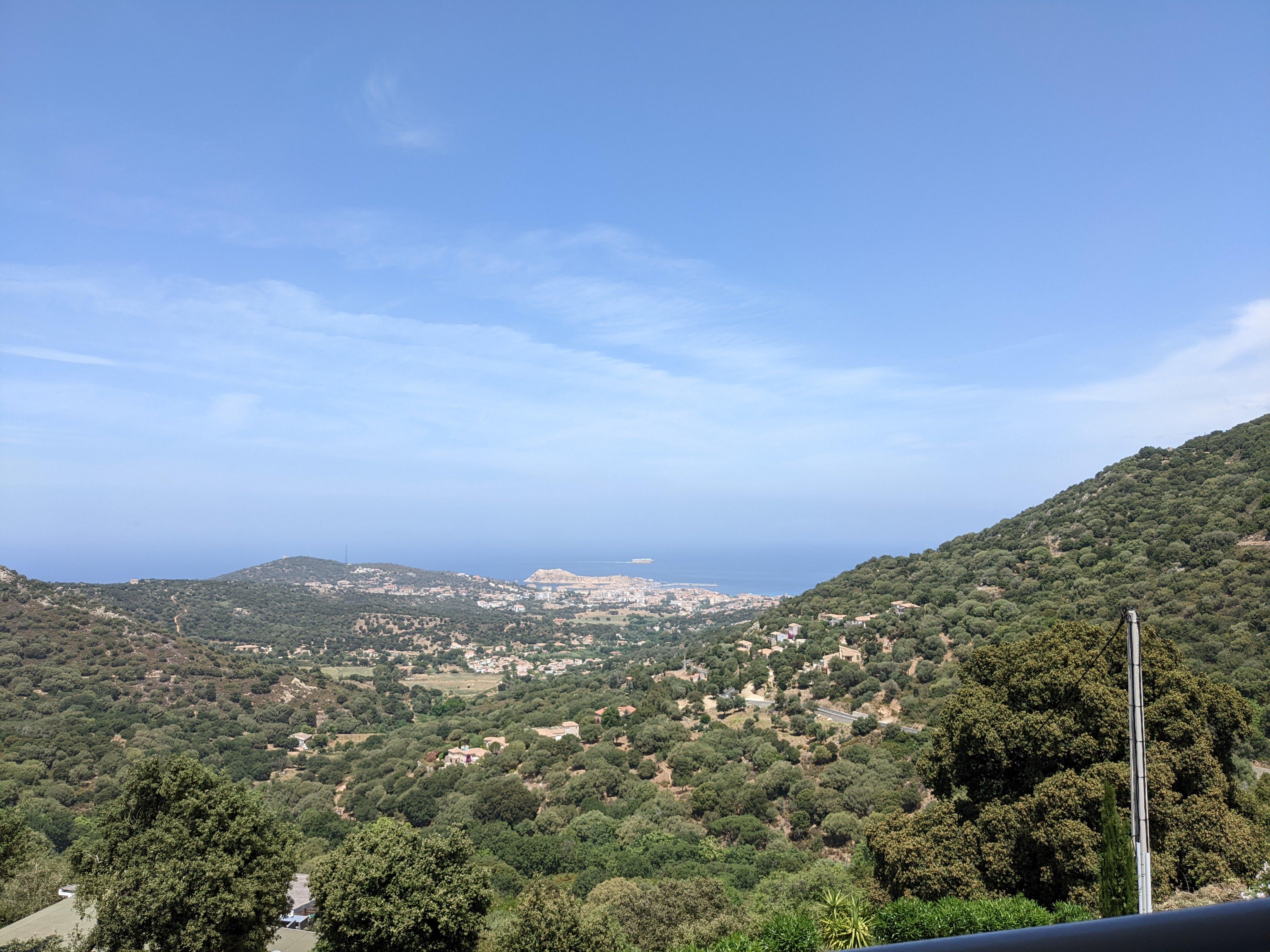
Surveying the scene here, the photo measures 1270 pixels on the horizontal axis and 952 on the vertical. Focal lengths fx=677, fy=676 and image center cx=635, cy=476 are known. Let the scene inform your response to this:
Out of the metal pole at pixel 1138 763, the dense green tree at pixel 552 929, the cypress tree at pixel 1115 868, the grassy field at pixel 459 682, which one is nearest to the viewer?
the metal pole at pixel 1138 763

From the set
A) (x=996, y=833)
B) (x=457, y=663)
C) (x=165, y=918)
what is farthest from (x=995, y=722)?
(x=457, y=663)

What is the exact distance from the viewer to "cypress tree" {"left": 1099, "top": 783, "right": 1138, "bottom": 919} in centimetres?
775

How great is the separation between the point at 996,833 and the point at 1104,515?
27891mm

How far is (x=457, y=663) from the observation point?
69.2 m

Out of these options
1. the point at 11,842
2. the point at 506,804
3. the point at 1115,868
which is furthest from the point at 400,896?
the point at 506,804

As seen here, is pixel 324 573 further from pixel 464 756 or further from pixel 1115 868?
pixel 1115 868

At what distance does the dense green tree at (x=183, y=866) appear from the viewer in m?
9.62

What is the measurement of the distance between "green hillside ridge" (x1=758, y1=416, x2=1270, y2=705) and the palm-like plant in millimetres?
11709

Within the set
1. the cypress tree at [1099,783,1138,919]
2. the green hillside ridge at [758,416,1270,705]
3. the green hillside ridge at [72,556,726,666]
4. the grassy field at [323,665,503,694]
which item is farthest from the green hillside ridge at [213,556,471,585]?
the cypress tree at [1099,783,1138,919]

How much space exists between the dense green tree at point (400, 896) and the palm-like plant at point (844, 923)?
200 inches

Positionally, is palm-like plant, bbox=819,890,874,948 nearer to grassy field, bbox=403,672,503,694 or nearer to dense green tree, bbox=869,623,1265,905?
dense green tree, bbox=869,623,1265,905

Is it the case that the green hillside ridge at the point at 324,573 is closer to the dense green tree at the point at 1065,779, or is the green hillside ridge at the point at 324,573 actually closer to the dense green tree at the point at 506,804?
the dense green tree at the point at 506,804

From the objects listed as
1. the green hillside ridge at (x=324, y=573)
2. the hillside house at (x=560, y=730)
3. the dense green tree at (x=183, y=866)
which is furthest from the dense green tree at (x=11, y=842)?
the green hillside ridge at (x=324, y=573)

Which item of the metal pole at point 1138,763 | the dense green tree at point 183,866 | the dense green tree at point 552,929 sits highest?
the metal pole at point 1138,763
